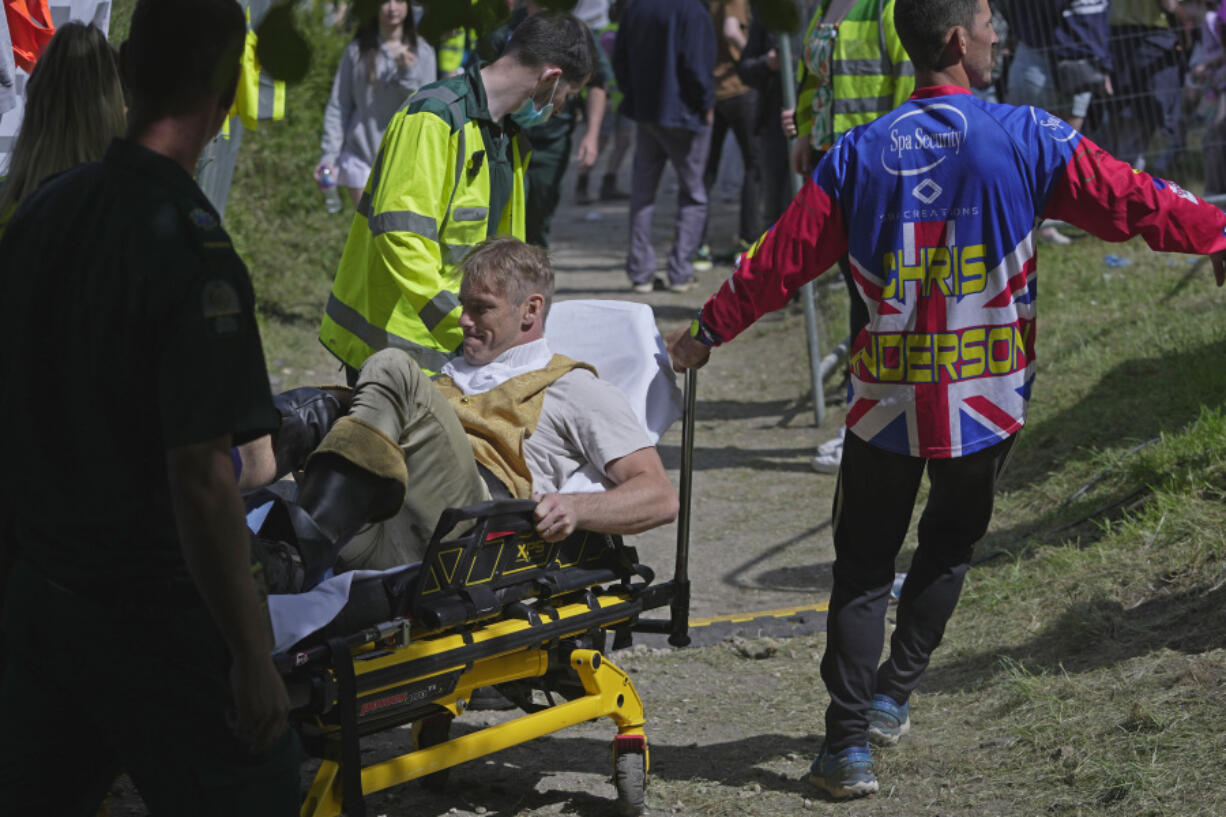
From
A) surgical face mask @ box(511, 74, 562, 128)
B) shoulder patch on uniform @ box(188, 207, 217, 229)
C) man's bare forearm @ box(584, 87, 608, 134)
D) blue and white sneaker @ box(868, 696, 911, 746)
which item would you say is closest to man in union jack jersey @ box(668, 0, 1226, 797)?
blue and white sneaker @ box(868, 696, 911, 746)

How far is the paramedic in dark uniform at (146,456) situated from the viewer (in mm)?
1921

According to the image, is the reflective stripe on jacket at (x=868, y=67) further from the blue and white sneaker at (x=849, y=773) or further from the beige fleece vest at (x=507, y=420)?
the blue and white sneaker at (x=849, y=773)

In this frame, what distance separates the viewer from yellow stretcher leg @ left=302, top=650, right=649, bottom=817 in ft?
9.93

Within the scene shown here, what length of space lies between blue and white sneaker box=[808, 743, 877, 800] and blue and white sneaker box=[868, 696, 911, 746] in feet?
0.59

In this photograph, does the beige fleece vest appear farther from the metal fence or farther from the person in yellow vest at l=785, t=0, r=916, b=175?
the metal fence

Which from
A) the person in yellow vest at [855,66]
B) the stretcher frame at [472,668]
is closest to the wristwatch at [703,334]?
the stretcher frame at [472,668]

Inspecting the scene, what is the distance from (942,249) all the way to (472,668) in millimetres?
1444

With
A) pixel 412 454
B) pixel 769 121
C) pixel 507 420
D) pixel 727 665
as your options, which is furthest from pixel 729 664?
pixel 769 121

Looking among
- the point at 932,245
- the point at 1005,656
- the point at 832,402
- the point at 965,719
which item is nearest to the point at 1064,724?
the point at 965,719

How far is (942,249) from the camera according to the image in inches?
130

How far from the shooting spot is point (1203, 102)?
31.9ft

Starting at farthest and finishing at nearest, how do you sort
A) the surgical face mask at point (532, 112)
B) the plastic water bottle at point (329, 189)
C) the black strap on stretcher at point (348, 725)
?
the plastic water bottle at point (329, 189)
the surgical face mask at point (532, 112)
the black strap on stretcher at point (348, 725)

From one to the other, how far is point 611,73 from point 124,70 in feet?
30.2

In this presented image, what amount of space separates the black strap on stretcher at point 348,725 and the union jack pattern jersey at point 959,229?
1.36 m
